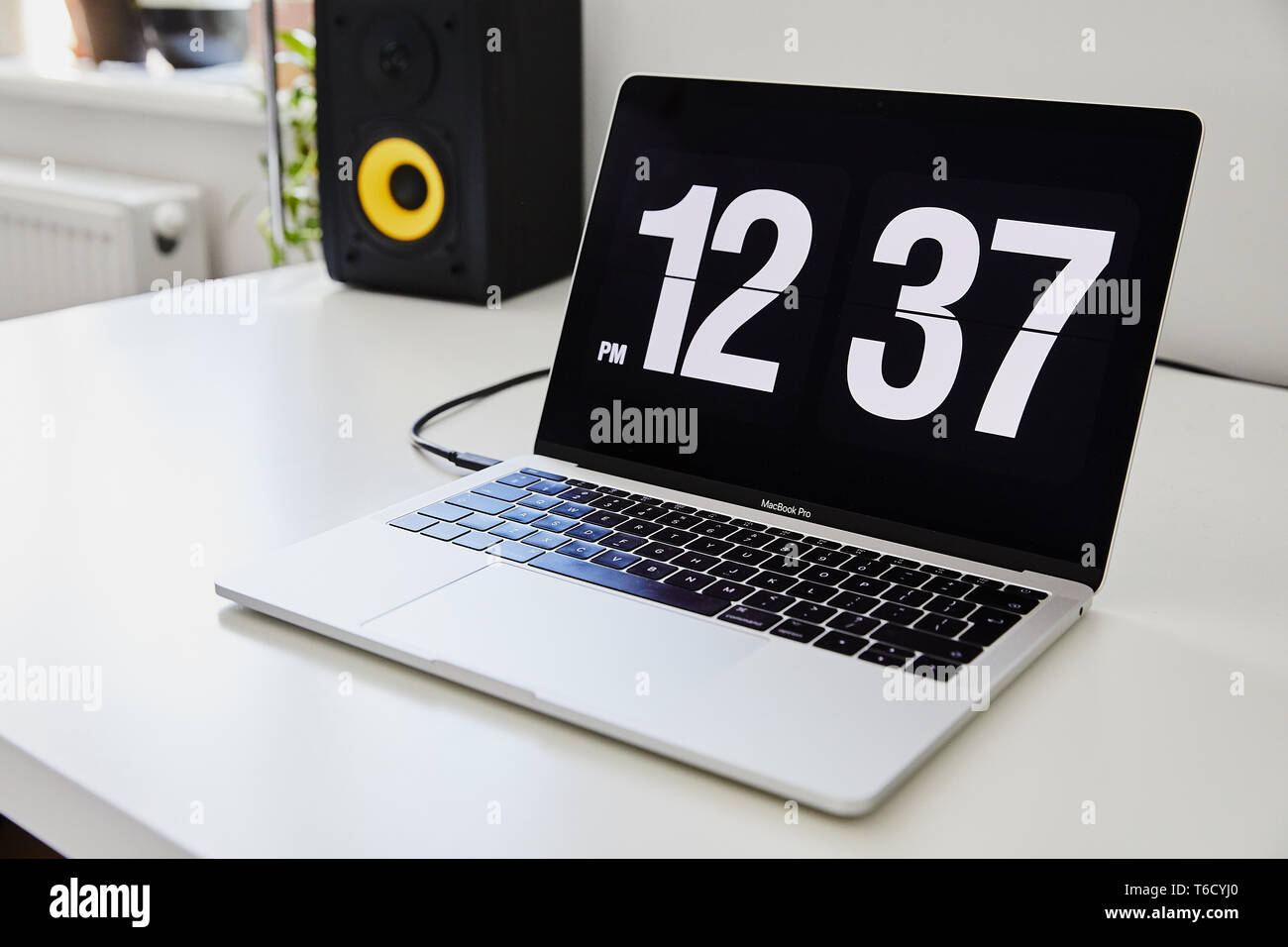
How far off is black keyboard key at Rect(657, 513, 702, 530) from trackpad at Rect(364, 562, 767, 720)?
3.3 inches

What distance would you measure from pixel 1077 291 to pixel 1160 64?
413 millimetres

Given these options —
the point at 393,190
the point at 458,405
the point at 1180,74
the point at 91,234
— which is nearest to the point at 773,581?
the point at 458,405

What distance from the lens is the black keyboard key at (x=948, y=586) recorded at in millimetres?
562

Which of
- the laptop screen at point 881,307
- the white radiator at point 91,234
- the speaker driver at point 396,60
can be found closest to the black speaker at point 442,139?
the speaker driver at point 396,60

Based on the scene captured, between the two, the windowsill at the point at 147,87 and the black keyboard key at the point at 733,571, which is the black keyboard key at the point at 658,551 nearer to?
the black keyboard key at the point at 733,571

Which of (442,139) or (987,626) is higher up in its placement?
(442,139)

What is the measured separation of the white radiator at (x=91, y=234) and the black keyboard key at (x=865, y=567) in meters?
1.48

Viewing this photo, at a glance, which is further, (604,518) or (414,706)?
(604,518)

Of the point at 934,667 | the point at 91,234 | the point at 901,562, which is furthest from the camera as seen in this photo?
the point at 91,234

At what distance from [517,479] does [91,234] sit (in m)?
1.39

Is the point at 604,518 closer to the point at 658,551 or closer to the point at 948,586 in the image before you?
the point at 658,551

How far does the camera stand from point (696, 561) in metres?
0.59

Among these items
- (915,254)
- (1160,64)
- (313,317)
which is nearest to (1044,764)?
(915,254)
